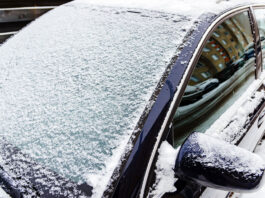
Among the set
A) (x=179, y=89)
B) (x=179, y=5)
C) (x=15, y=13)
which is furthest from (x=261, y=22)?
(x=15, y=13)

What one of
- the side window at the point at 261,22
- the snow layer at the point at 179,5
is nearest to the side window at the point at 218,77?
the snow layer at the point at 179,5

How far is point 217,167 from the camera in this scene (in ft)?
2.99

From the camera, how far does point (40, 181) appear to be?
0.93 meters

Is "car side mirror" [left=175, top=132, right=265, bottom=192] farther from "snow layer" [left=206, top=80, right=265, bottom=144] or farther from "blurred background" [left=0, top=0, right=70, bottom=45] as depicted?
"blurred background" [left=0, top=0, right=70, bottom=45]

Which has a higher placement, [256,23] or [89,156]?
[256,23]

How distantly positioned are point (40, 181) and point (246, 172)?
718mm

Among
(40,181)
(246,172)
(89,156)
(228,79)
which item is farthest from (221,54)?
(40,181)

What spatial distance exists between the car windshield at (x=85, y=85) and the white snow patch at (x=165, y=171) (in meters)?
0.15

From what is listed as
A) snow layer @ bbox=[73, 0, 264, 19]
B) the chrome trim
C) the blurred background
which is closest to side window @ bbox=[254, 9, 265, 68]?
snow layer @ bbox=[73, 0, 264, 19]

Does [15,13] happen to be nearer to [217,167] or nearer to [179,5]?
[179,5]

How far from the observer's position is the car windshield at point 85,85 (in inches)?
38.6

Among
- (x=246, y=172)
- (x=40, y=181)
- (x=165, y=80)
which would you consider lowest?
(x=40, y=181)

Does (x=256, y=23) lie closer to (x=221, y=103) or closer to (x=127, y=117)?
(x=221, y=103)

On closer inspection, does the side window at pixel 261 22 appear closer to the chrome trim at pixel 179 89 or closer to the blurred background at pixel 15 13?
the chrome trim at pixel 179 89
